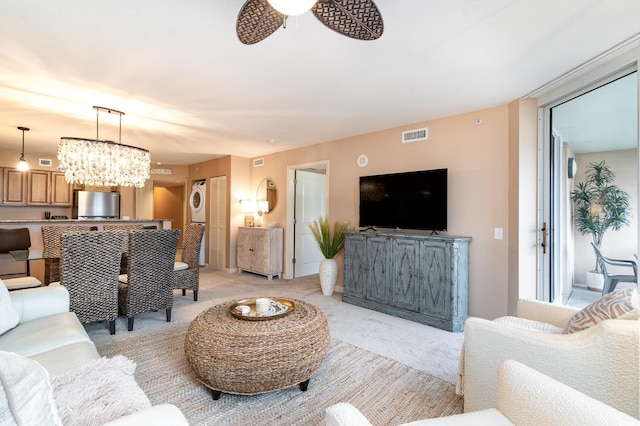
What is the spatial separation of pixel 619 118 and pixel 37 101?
17.9ft

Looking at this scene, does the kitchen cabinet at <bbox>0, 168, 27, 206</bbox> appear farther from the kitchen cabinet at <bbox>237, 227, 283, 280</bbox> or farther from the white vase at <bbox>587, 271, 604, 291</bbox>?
the white vase at <bbox>587, 271, 604, 291</bbox>

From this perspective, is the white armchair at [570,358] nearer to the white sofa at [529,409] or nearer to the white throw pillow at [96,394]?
the white sofa at [529,409]

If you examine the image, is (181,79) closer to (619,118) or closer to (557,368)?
(557,368)

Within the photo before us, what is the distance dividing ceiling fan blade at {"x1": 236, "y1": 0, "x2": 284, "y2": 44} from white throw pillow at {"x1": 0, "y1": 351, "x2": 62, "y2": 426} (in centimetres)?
161

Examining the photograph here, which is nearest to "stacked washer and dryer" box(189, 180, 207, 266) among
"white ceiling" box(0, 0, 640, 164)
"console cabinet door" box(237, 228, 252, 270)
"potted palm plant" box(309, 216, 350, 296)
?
"console cabinet door" box(237, 228, 252, 270)

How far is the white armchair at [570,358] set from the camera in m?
1.19

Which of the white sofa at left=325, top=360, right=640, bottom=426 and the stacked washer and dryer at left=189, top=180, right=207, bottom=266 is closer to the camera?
the white sofa at left=325, top=360, right=640, bottom=426

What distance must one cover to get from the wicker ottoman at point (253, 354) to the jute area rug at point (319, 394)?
113 millimetres

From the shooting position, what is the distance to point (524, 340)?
1462 mm

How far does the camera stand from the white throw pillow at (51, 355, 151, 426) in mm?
1101

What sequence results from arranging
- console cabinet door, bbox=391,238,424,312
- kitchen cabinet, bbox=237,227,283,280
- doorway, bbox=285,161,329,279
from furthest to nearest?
doorway, bbox=285,161,329,279 < kitchen cabinet, bbox=237,227,283,280 < console cabinet door, bbox=391,238,424,312

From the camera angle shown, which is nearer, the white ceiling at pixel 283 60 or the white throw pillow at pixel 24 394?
the white throw pillow at pixel 24 394

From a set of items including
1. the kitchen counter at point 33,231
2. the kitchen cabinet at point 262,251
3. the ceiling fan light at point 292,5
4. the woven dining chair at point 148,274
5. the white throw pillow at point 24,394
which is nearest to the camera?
the white throw pillow at point 24,394

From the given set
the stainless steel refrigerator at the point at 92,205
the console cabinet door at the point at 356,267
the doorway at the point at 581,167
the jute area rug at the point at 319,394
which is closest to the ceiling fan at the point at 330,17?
the doorway at the point at 581,167
